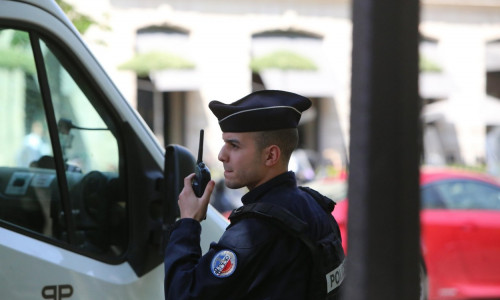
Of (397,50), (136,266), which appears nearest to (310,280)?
(136,266)

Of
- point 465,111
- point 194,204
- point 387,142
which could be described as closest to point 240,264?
point 194,204

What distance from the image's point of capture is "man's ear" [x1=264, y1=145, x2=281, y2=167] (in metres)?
2.30

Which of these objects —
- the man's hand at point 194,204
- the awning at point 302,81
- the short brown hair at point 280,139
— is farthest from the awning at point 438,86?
→ the man's hand at point 194,204

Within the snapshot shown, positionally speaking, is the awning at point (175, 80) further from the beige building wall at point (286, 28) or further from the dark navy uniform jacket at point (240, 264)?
the dark navy uniform jacket at point (240, 264)

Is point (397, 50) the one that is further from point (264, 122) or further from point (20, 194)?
point (20, 194)

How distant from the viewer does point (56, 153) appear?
9.17 feet

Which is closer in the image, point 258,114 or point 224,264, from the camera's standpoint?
point 224,264

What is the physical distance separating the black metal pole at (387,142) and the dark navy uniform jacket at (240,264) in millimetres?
829

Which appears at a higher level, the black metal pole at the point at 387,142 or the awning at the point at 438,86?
the awning at the point at 438,86

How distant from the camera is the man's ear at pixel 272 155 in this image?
230 centimetres

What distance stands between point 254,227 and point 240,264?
11cm

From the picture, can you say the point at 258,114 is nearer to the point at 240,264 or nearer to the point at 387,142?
the point at 240,264

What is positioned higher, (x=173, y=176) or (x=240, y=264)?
(x=173, y=176)

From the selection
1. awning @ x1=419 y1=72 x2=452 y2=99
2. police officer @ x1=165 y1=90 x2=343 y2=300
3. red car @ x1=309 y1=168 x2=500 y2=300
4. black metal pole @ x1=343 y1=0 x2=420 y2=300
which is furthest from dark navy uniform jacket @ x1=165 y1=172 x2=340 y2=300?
awning @ x1=419 y1=72 x2=452 y2=99
